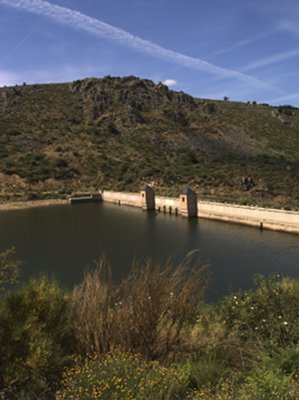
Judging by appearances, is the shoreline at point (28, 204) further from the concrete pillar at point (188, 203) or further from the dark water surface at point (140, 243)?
the concrete pillar at point (188, 203)

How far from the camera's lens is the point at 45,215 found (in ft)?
162

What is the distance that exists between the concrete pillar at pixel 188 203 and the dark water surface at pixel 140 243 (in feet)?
3.48

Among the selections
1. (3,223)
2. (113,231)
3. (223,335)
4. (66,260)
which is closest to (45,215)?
(3,223)

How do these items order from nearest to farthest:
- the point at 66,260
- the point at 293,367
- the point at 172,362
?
the point at 293,367, the point at 172,362, the point at 66,260

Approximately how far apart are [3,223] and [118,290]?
3944 cm

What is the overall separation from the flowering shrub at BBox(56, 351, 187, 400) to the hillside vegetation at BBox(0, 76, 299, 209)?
39.2 m

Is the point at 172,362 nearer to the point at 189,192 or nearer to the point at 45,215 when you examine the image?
the point at 189,192

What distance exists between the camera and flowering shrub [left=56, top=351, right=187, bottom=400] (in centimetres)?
498

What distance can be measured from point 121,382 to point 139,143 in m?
83.4

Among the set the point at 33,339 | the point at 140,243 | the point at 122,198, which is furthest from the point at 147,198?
the point at 33,339

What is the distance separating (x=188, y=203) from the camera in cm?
4516

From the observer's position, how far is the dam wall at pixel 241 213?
34.2 meters

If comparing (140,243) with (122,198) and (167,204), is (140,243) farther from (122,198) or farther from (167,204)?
(122,198)

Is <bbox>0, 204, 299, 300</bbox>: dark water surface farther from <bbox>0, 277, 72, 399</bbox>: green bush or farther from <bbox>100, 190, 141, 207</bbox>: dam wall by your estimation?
<bbox>0, 277, 72, 399</bbox>: green bush
